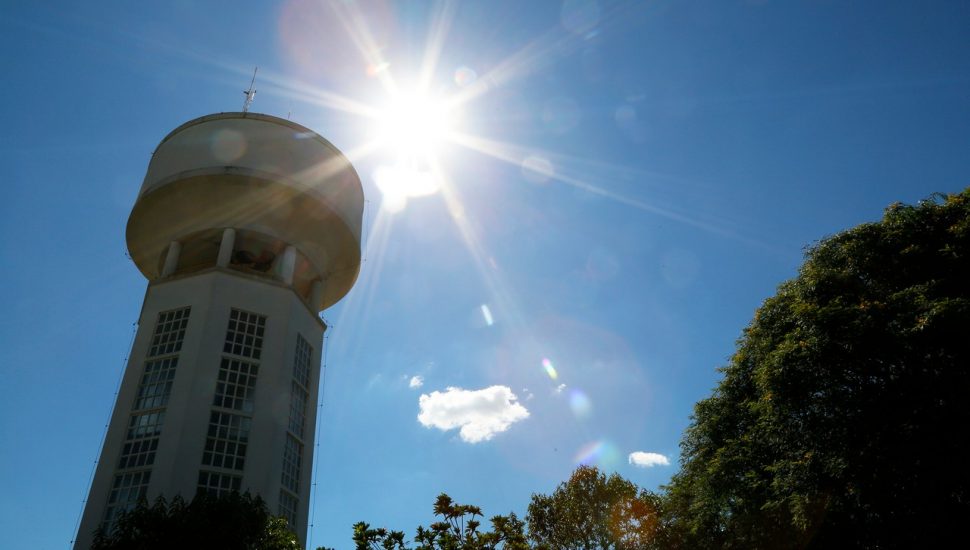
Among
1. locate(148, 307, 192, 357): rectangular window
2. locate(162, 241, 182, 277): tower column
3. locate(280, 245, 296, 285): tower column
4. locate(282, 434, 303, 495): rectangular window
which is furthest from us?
locate(280, 245, 296, 285): tower column

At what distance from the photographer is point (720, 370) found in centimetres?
2333

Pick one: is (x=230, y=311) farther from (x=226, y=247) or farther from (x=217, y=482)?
(x=217, y=482)

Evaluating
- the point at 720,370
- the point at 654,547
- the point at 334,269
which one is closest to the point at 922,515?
A: the point at 720,370

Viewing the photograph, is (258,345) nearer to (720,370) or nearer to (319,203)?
(319,203)

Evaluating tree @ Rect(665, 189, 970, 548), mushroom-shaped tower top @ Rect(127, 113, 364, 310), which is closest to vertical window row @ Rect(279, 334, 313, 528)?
mushroom-shaped tower top @ Rect(127, 113, 364, 310)

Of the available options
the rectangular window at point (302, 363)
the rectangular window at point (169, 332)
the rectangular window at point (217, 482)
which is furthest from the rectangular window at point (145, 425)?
the rectangular window at point (302, 363)

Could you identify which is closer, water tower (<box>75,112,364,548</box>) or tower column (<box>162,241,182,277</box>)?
water tower (<box>75,112,364,548</box>)

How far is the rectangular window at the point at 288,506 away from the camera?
90.6 ft

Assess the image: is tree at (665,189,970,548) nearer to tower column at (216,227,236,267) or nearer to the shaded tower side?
the shaded tower side

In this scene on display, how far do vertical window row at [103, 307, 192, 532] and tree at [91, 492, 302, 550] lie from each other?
479cm

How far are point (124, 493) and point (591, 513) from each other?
65.9 ft

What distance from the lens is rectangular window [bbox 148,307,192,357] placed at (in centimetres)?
2927

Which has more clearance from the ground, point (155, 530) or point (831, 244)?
point (831, 244)

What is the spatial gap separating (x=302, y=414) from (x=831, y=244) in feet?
77.1
